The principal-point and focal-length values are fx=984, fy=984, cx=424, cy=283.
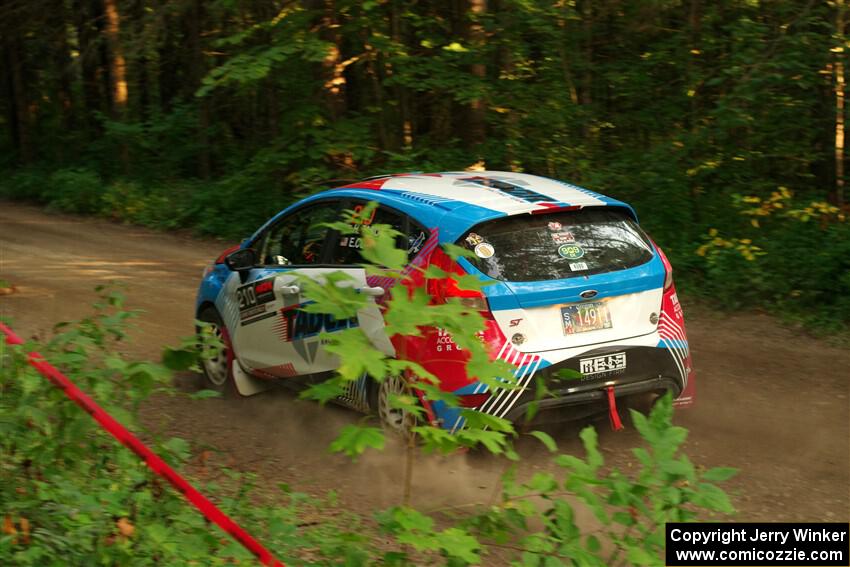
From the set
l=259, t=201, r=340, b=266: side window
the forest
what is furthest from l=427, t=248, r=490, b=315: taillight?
the forest

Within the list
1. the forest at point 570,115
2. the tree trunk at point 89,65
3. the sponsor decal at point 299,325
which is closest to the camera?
the sponsor decal at point 299,325

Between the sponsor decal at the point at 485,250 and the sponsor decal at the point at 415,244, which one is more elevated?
the sponsor decal at the point at 485,250

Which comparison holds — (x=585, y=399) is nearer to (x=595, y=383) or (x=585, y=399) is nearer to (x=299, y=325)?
(x=595, y=383)

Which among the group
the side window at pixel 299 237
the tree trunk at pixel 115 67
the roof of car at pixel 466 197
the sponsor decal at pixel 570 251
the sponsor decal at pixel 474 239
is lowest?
the tree trunk at pixel 115 67

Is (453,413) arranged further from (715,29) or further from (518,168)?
(715,29)

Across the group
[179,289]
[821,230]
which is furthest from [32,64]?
[821,230]

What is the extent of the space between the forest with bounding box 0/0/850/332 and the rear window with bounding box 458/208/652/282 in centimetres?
435

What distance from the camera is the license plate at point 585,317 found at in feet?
19.6

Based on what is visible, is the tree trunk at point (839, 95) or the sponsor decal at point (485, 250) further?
the tree trunk at point (839, 95)

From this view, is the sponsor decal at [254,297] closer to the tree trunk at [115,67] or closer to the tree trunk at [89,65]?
the tree trunk at [115,67]

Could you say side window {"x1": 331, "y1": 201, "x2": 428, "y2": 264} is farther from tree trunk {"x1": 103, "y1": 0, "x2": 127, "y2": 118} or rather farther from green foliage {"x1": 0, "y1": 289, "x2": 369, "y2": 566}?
tree trunk {"x1": 103, "y1": 0, "x2": 127, "y2": 118}

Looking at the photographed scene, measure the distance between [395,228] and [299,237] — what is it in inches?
48.1

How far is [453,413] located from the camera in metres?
5.78

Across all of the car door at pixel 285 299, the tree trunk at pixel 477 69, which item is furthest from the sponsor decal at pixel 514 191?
the tree trunk at pixel 477 69
